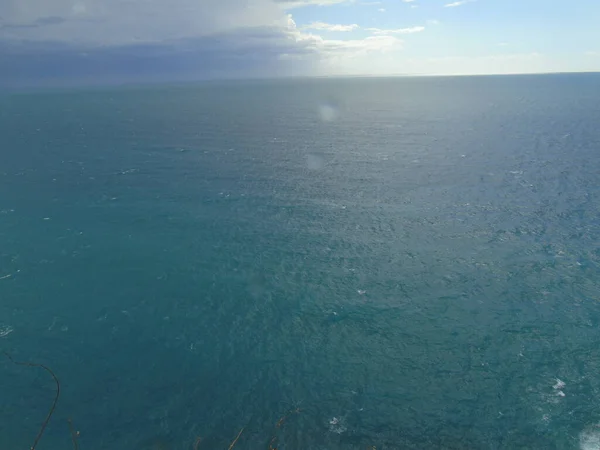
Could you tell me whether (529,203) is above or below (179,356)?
above

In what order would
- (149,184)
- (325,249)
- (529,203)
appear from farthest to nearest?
(149,184) < (529,203) < (325,249)

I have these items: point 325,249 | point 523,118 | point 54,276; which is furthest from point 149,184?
point 523,118

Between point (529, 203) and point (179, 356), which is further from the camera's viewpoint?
point (529, 203)

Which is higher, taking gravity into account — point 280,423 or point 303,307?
point 303,307

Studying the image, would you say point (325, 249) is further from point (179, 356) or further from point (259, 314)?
point (179, 356)

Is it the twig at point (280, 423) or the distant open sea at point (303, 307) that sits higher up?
the distant open sea at point (303, 307)

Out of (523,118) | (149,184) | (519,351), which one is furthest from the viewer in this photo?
(523,118)

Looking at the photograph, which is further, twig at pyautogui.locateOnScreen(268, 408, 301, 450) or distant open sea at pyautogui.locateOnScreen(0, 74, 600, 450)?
distant open sea at pyautogui.locateOnScreen(0, 74, 600, 450)

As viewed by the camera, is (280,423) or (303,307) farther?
(303,307)
